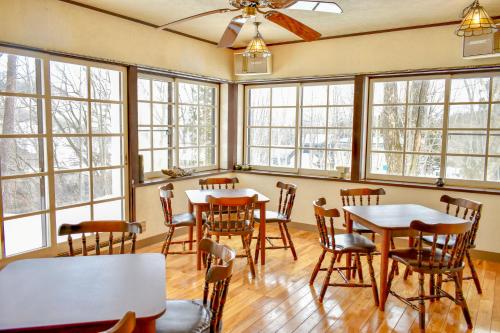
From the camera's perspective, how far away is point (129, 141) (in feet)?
14.6

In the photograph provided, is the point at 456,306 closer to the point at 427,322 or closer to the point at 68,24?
the point at 427,322

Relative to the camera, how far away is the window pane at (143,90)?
185 inches

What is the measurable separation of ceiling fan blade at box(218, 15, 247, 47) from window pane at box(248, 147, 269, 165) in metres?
2.81

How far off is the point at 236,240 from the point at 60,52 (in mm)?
2865

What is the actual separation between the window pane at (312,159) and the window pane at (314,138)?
84mm

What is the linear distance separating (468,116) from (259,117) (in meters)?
2.77

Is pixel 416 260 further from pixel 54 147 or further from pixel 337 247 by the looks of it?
pixel 54 147

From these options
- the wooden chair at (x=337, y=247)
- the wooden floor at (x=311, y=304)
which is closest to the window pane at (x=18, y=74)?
the wooden floor at (x=311, y=304)

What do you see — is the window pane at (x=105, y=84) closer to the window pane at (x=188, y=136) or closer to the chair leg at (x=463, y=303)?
the window pane at (x=188, y=136)

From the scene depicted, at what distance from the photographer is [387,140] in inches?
198

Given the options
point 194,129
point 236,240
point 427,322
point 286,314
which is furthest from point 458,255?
point 194,129

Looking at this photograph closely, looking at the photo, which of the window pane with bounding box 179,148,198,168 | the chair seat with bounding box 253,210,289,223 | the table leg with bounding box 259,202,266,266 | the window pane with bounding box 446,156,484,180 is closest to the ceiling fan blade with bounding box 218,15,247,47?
the table leg with bounding box 259,202,266,266

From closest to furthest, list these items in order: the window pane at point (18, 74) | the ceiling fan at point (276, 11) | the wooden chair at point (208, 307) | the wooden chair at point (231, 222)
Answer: the wooden chair at point (208, 307) → the ceiling fan at point (276, 11) → the window pane at point (18, 74) → the wooden chair at point (231, 222)

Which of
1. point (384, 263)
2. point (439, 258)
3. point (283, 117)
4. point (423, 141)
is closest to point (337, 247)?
point (384, 263)
